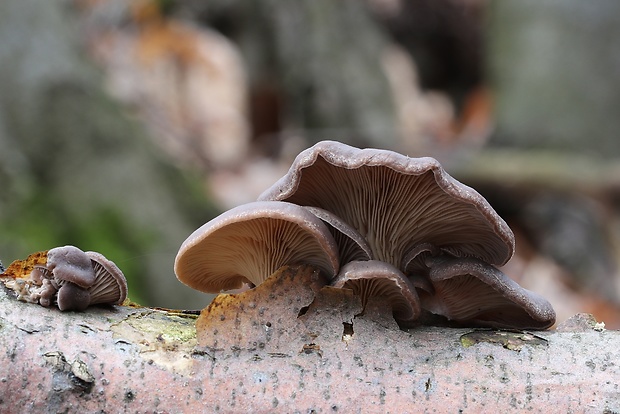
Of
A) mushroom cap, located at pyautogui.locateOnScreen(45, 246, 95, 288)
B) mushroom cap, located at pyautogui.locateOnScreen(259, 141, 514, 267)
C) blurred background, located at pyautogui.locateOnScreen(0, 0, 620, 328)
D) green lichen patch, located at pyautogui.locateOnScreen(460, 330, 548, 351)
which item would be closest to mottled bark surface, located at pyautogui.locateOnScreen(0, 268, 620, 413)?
green lichen patch, located at pyautogui.locateOnScreen(460, 330, 548, 351)

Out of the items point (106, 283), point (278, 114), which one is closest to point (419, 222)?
point (106, 283)

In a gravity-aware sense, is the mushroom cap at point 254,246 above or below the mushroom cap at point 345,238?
below

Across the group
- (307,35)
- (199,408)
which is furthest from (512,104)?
(199,408)

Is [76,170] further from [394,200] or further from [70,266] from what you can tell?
[394,200]

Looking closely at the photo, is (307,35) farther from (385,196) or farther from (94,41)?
(385,196)

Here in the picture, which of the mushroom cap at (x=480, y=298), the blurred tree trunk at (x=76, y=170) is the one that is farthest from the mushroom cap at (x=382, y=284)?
the blurred tree trunk at (x=76, y=170)

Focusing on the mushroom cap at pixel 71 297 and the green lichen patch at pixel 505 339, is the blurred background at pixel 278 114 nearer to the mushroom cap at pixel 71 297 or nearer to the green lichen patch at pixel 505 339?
the mushroom cap at pixel 71 297
